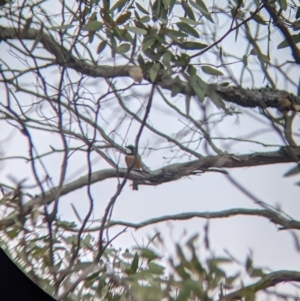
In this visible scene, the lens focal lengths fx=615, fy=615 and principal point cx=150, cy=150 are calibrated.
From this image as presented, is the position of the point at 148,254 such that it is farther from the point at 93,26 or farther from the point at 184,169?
the point at 93,26

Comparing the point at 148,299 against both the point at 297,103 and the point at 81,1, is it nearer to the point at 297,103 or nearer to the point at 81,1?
the point at 297,103

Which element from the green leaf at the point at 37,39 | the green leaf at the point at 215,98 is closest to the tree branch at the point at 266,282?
the green leaf at the point at 215,98

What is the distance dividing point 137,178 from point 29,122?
20 centimetres

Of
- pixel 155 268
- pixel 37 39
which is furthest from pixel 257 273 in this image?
pixel 37 39

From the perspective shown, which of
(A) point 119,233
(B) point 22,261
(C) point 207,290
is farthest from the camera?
(B) point 22,261

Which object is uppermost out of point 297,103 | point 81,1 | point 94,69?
point 81,1

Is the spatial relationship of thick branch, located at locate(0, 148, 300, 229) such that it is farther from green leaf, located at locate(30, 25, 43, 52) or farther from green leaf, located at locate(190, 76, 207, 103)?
green leaf, located at locate(30, 25, 43, 52)

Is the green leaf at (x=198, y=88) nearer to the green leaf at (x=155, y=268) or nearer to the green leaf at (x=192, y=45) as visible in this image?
the green leaf at (x=192, y=45)

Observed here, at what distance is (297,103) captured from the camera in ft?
2.58

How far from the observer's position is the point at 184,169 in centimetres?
83

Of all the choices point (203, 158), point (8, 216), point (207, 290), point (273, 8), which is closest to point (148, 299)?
point (207, 290)

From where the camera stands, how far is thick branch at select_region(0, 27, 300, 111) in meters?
0.80

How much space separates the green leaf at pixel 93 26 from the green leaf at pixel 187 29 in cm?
A: 11

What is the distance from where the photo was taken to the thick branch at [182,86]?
80cm
